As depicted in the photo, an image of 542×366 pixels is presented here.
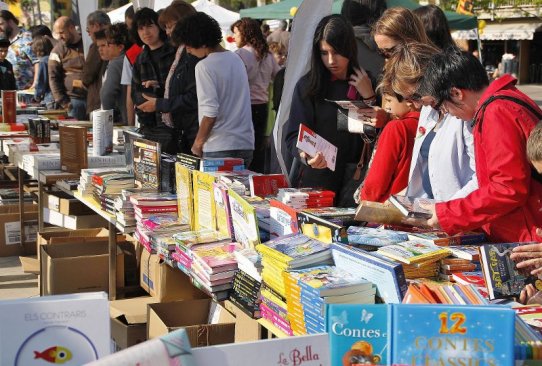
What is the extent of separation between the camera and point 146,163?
4598 mm

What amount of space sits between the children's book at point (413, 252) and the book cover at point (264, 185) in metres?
1.12

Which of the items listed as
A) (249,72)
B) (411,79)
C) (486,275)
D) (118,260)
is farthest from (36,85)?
(486,275)

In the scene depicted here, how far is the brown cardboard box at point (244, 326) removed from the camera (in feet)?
10.3

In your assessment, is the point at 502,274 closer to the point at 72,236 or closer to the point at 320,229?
the point at 320,229

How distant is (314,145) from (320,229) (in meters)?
0.75

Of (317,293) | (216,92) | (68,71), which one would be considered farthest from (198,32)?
(68,71)

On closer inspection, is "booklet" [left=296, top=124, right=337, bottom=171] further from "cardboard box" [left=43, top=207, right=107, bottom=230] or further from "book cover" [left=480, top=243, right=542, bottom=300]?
"cardboard box" [left=43, top=207, right=107, bottom=230]

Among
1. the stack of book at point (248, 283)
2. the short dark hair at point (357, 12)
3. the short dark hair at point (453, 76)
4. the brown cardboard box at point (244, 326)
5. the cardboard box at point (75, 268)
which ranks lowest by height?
the cardboard box at point (75, 268)

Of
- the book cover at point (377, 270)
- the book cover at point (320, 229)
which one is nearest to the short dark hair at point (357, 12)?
the book cover at point (320, 229)

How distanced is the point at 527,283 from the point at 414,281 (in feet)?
1.11

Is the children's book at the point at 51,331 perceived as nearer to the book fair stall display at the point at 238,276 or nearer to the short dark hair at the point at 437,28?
the book fair stall display at the point at 238,276

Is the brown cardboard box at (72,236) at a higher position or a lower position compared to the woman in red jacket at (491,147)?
lower

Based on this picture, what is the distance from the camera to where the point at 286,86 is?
14.1ft

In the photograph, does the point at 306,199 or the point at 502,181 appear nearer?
the point at 502,181
